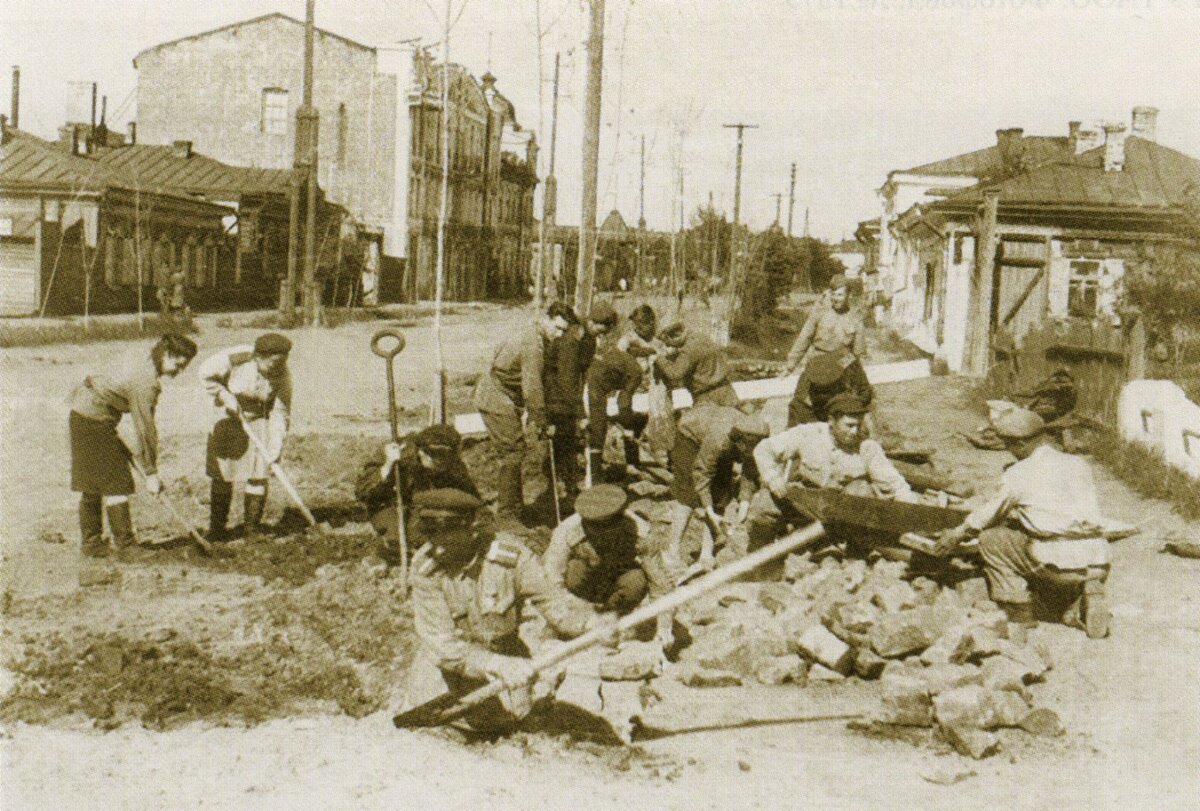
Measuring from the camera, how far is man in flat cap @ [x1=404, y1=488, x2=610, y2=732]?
15.9ft

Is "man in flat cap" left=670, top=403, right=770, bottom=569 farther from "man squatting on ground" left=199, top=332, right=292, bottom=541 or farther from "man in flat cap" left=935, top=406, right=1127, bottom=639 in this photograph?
"man squatting on ground" left=199, top=332, right=292, bottom=541

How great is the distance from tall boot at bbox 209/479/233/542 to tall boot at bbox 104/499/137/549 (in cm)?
63

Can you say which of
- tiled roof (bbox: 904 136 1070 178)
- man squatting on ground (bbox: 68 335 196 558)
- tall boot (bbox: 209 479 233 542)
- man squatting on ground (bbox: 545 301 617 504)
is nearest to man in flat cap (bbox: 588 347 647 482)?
man squatting on ground (bbox: 545 301 617 504)

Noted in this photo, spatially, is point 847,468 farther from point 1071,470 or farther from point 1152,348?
point 1152,348

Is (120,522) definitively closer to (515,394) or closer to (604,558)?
(515,394)

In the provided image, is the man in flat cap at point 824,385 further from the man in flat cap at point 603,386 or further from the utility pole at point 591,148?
Answer: the utility pole at point 591,148

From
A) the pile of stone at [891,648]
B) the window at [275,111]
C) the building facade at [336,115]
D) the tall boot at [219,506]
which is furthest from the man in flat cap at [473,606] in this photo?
the window at [275,111]

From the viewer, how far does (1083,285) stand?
67.7ft

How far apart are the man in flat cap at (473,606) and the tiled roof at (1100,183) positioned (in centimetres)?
1729

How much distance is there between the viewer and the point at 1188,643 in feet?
22.1

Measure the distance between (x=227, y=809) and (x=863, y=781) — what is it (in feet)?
8.66

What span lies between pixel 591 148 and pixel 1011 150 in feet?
46.3

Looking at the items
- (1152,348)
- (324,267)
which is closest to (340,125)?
(324,267)

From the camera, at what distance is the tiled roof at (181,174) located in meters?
27.8
